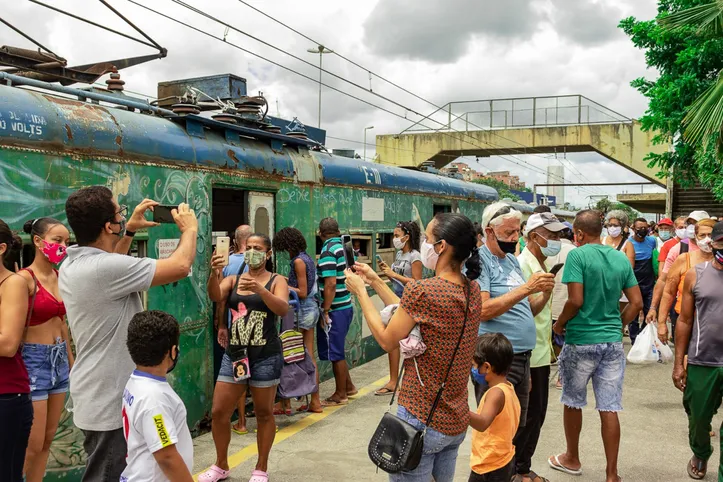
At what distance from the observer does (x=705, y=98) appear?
30.5ft

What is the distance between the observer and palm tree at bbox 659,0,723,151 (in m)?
8.81

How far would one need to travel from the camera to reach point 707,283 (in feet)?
13.8

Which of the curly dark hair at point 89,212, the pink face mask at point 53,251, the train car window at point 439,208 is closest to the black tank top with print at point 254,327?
the pink face mask at point 53,251

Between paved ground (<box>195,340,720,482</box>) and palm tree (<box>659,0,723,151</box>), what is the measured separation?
4315 mm

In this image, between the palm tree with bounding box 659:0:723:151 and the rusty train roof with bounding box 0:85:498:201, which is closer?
the rusty train roof with bounding box 0:85:498:201

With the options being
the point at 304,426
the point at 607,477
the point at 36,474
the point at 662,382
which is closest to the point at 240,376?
the point at 36,474

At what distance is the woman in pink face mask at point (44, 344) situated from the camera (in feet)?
11.5

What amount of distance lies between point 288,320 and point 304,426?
3.36 ft

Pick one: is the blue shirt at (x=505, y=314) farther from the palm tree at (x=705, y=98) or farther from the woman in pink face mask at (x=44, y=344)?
the palm tree at (x=705, y=98)

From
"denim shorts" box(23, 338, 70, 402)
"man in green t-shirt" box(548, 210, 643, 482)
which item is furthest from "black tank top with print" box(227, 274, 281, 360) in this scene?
"man in green t-shirt" box(548, 210, 643, 482)

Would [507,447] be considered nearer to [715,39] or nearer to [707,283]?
[707,283]

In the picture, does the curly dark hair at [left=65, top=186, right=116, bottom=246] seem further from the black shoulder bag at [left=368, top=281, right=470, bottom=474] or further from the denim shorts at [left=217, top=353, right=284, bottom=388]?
the denim shorts at [left=217, top=353, right=284, bottom=388]

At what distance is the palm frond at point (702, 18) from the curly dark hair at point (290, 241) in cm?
747

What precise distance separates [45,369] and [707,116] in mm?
9173
